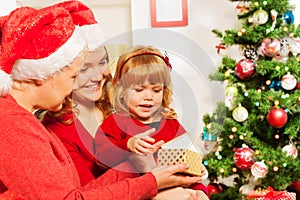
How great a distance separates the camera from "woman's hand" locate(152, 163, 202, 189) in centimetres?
159

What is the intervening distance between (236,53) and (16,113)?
255 cm

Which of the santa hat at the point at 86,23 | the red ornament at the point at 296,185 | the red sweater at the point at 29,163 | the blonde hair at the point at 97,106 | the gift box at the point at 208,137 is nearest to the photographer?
the red sweater at the point at 29,163

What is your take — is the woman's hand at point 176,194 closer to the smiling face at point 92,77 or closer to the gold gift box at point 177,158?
the gold gift box at point 177,158

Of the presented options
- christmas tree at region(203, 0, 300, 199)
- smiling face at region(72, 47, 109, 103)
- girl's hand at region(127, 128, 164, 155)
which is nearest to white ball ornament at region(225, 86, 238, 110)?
christmas tree at region(203, 0, 300, 199)

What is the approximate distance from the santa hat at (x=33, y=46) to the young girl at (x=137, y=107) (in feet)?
0.96

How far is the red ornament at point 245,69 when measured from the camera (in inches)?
121

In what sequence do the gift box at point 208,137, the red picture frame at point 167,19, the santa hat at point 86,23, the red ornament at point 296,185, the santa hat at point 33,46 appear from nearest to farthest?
1. the santa hat at point 33,46
2. the santa hat at point 86,23
3. the gift box at point 208,137
4. the red ornament at point 296,185
5. the red picture frame at point 167,19

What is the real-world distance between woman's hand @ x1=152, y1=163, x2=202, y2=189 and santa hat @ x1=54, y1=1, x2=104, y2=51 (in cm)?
47

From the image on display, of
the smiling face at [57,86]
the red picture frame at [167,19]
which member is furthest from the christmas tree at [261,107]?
the smiling face at [57,86]

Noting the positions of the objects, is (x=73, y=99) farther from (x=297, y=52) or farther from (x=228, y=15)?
(x=228, y=15)

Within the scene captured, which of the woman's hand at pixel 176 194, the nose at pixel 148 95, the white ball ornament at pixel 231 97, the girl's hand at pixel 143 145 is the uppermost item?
the nose at pixel 148 95

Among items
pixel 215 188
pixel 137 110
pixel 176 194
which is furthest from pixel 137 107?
pixel 215 188

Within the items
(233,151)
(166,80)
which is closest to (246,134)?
(233,151)

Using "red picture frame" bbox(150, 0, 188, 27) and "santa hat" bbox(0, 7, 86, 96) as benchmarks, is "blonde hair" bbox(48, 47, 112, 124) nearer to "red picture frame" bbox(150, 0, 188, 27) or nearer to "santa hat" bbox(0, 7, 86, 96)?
"santa hat" bbox(0, 7, 86, 96)
